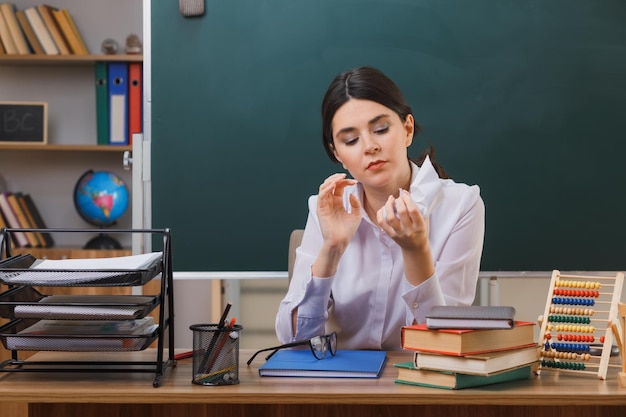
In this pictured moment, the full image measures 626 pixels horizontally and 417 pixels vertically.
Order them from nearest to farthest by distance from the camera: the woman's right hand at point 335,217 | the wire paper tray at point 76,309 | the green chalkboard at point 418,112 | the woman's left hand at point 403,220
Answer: the wire paper tray at point 76,309, the woman's left hand at point 403,220, the woman's right hand at point 335,217, the green chalkboard at point 418,112

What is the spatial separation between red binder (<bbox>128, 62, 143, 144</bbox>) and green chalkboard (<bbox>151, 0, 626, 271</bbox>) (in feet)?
3.23

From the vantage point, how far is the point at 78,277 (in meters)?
1.46

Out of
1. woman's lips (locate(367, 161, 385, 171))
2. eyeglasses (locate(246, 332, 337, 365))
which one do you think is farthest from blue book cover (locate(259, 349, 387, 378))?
woman's lips (locate(367, 161, 385, 171))

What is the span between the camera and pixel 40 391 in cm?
137

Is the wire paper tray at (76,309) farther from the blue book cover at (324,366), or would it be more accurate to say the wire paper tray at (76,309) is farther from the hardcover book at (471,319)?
the hardcover book at (471,319)

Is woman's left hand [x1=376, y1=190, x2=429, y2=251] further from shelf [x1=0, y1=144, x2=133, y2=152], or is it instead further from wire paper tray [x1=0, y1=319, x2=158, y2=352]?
shelf [x1=0, y1=144, x2=133, y2=152]

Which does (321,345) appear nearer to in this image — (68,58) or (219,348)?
(219,348)

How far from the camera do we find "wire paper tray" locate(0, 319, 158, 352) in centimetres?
147

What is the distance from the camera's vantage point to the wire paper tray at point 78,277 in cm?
144

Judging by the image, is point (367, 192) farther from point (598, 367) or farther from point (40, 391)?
point (40, 391)

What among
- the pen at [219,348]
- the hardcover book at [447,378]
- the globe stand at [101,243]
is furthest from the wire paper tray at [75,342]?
the globe stand at [101,243]

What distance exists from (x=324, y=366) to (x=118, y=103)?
9.38 ft

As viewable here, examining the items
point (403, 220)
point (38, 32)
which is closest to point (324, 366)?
point (403, 220)

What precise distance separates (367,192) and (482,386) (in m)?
0.82
